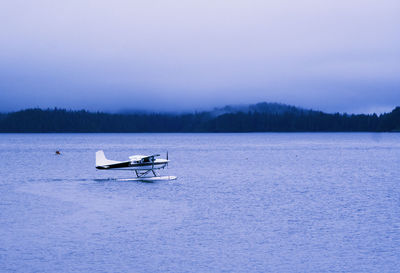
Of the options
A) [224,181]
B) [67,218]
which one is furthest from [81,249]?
[224,181]

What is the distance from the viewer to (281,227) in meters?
29.5

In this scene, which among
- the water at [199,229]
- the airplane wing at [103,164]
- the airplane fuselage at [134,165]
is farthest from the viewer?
the airplane fuselage at [134,165]

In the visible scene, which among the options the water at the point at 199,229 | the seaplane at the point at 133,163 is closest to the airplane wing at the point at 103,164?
the seaplane at the point at 133,163

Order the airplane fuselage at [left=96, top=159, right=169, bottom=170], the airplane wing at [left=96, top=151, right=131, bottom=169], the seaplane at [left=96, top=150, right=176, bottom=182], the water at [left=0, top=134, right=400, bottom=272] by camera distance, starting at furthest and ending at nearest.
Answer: the airplane fuselage at [left=96, top=159, right=169, bottom=170]
the seaplane at [left=96, top=150, right=176, bottom=182]
the airplane wing at [left=96, top=151, right=131, bottom=169]
the water at [left=0, top=134, right=400, bottom=272]

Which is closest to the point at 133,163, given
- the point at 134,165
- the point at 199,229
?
the point at 134,165

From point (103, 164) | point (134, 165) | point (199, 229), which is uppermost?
point (103, 164)

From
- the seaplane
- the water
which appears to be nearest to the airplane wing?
the seaplane

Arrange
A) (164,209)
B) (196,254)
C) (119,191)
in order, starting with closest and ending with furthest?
(196,254) < (164,209) < (119,191)

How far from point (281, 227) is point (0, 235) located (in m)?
14.7

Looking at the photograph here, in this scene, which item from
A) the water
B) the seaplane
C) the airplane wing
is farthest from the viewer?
the seaplane

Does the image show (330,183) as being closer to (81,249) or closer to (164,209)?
(164,209)

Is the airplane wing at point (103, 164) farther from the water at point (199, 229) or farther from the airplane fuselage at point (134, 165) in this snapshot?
the water at point (199, 229)

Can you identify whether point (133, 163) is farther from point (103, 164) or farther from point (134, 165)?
point (103, 164)

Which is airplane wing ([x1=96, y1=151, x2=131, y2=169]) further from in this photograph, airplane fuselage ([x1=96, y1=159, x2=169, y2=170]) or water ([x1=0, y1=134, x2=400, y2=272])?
water ([x1=0, y1=134, x2=400, y2=272])
